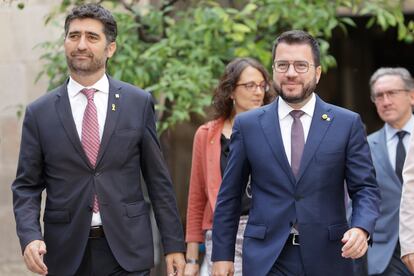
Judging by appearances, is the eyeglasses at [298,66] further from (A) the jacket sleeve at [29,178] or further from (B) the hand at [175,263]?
(A) the jacket sleeve at [29,178]

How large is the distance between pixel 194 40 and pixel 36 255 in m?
4.10

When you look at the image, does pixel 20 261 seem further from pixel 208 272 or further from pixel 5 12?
pixel 208 272

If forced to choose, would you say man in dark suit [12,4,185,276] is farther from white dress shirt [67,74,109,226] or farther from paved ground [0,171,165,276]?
paved ground [0,171,165,276]

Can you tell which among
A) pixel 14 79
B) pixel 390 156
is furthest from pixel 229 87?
pixel 14 79

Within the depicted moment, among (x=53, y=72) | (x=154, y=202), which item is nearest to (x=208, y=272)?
(x=154, y=202)

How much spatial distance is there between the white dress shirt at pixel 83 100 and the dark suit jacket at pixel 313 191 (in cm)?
89

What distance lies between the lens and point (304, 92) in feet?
22.1

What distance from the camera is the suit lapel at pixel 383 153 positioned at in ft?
29.7

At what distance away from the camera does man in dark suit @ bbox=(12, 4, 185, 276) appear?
6746 millimetres

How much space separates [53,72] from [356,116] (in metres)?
4.18

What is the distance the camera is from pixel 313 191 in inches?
260

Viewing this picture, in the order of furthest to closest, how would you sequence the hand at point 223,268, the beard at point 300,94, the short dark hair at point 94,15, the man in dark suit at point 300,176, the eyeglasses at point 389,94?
1. the eyeglasses at point 389,94
2. the short dark hair at point 94,15
3. the hand at point 223,268
4. the beard at point 300,94
5. the man in dark suit at point 300,176

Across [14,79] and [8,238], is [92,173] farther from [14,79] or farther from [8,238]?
[8,238]

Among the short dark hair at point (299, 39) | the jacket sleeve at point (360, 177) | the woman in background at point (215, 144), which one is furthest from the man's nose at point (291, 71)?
the woman in background at point (215, 144)
